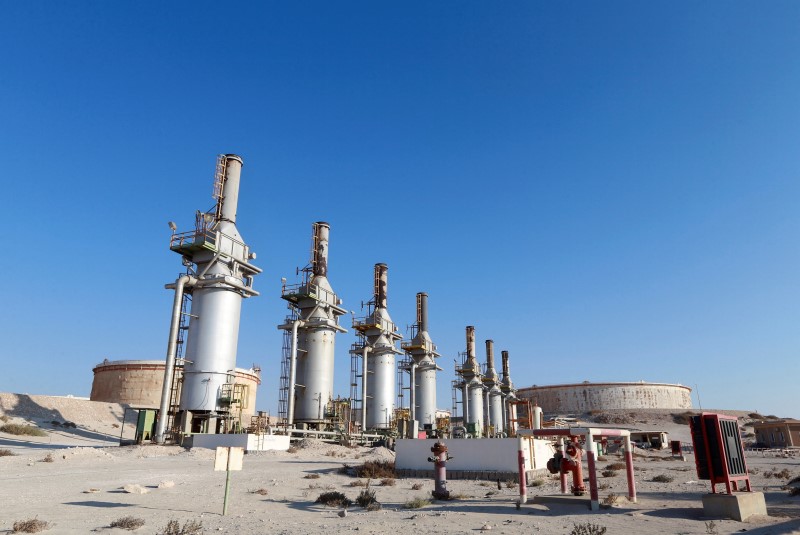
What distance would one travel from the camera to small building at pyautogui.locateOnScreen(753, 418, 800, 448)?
2448 inches

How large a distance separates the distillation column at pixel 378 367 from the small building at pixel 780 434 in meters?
44.6

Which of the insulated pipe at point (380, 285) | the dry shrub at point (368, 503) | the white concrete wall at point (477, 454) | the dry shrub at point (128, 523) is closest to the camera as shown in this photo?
the dry shrub at point (128, 523)

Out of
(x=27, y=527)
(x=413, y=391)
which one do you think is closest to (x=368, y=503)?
(x=27, y=527)

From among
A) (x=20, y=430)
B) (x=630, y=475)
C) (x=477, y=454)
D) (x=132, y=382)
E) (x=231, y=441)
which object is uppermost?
(x=132, y=382)

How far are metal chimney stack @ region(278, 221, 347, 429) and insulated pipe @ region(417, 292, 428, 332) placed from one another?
64.2ft

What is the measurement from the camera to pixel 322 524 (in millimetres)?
11836

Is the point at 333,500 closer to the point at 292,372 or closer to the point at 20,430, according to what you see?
the point at 292,372

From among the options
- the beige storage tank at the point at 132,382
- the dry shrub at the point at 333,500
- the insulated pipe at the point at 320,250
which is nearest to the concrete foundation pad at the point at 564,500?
the dry shrub at the point at 333,500

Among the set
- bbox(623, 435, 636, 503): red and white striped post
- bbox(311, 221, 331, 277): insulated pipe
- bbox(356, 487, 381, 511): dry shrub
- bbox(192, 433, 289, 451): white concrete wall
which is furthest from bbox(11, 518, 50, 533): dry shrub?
bbox(311, 221, 331, 277): insulated pipe

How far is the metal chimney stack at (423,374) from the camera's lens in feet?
192

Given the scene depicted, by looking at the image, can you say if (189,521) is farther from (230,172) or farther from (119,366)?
(119,366)

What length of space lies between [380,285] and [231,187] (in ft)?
72.4

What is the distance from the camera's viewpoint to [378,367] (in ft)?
169

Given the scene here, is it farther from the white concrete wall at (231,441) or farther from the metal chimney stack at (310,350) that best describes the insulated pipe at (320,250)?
the white concrete wall at (231,441)
